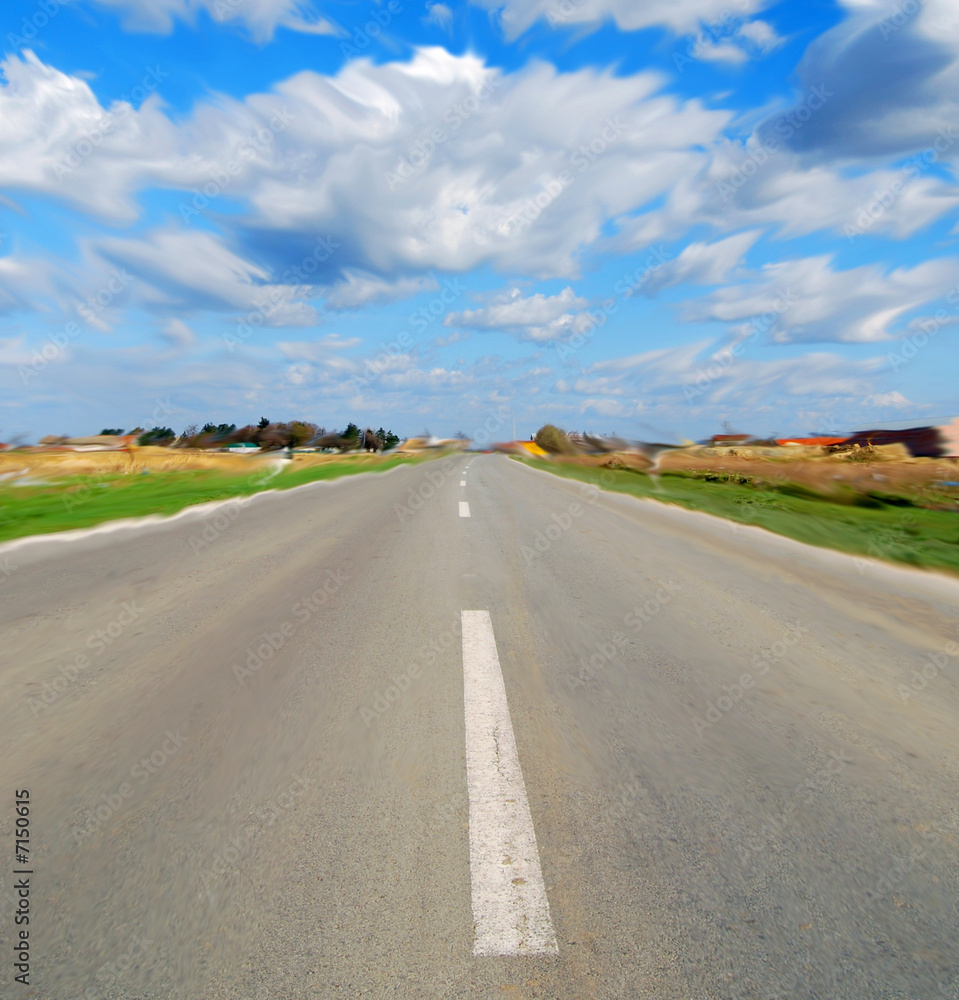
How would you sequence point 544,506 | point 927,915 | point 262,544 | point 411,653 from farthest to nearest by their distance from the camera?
point 544,506, point 262,544, point 411,653, point 927,915

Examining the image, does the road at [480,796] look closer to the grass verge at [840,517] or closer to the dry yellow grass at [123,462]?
the grass verge at [840,517]

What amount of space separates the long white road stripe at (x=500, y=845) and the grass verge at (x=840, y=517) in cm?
855

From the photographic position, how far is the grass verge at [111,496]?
458 inches

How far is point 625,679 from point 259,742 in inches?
93.0

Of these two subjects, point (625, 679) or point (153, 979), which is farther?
point (625, 679)

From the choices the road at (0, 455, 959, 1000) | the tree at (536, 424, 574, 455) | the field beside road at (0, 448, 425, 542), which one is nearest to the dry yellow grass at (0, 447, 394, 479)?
the field beside road at (0, 448, 425, 542)

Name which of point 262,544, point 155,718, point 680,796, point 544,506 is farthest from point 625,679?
point 544,506

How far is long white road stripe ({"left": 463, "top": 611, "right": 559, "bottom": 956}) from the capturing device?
1958mm

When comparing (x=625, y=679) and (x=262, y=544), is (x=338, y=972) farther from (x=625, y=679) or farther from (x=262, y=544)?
(x=262, y=544)

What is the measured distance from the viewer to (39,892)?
2.16 m

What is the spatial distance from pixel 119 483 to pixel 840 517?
2063 centimetres

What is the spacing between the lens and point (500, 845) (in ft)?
7.80

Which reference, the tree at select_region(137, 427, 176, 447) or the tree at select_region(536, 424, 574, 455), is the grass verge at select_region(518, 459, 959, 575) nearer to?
the tree at select_region(137, 427, 176, 447)

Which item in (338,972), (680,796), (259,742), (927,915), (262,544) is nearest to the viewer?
(338,972)
